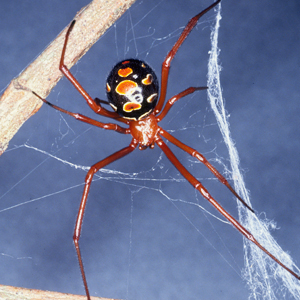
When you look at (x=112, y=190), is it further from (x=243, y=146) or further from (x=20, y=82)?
(x=20, y=82)

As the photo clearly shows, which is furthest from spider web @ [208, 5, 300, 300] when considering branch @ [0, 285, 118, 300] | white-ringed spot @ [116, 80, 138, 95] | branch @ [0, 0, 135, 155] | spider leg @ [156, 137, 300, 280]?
branch @ [0, 285, 118, 300]

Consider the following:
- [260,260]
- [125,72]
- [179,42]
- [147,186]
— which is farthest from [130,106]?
[260,260]

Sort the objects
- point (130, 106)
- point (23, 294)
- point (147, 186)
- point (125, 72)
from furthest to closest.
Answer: point (147, 186), point (130, 106), point (125, 72), point (23, 294)

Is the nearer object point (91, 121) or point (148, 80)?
point (148, 80)

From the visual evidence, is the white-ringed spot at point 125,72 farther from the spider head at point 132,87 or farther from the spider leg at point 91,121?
the spider leg at point 91,121

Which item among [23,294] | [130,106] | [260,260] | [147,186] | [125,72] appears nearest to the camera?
[23,294]

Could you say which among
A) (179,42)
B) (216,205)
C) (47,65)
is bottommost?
(216,205)

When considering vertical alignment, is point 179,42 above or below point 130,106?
above

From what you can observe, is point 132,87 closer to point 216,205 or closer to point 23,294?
point 216,205
